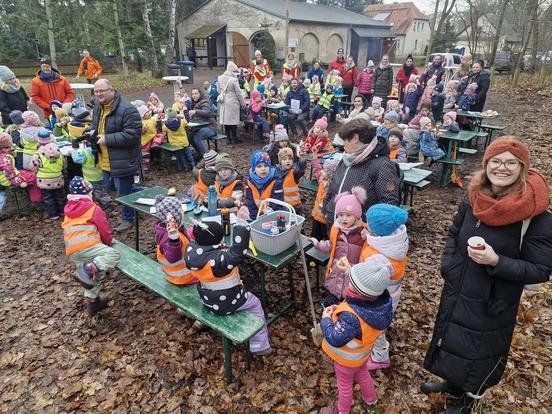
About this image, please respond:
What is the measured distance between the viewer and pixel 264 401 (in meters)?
3.34

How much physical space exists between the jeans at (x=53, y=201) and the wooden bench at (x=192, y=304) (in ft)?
9.40

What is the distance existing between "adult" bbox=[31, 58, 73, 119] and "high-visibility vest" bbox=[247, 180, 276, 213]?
24.2ft

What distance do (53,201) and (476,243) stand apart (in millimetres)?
6901

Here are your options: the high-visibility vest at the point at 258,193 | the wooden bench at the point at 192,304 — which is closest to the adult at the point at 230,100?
the high-visibility vest at the point at 258,193

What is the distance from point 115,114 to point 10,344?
10.6ft

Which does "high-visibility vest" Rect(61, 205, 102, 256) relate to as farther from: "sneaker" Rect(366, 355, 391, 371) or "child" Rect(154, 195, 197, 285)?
"sneaker" Rect(366, 355, 391, 371)

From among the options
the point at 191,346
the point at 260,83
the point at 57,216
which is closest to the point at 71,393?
the point at 191,346

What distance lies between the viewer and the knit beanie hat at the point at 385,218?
2.89 metres

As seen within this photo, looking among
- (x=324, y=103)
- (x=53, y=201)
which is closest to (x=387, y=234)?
(x=53, y=201)

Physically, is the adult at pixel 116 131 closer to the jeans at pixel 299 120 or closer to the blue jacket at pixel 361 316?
the blue jacket at pixel 361 316

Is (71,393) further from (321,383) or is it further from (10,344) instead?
(321,383)

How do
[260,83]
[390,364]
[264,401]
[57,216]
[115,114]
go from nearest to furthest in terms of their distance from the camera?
[264,401] → [390,364] → [115,114] → [57,216] → [260,83]

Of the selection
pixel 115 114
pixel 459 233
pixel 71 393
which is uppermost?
pixel 115 114

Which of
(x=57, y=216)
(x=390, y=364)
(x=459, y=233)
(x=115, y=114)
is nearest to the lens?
(x=459, y=233)
